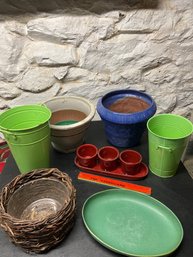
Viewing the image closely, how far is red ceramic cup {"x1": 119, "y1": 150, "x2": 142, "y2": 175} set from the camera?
0.84m

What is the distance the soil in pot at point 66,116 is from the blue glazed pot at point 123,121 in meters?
0.10

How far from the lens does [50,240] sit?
649mm

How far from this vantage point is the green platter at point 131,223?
666 mm

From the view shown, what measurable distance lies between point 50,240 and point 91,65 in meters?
0.68

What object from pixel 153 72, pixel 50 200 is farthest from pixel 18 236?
pixel 153 72

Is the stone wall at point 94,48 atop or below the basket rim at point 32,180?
atop

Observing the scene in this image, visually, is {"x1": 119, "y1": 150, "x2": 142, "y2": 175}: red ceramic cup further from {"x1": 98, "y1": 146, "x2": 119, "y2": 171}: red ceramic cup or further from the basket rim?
the basket rim

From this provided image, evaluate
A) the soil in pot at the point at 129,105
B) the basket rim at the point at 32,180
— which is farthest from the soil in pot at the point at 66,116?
the basket rim at the point at 32,180

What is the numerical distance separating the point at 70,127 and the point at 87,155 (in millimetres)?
118

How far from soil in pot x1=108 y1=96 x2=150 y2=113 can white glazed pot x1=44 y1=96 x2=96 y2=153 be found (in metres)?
0.09

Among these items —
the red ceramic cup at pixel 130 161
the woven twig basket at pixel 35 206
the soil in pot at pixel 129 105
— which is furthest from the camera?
the soil in pot at pixel 129 105

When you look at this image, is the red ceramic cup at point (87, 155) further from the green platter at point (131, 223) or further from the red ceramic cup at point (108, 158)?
the green platter at point (131, 223)

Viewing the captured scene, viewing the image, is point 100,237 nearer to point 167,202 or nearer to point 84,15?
point 167,202

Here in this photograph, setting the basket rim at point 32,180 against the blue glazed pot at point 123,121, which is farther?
the blue glazed pot at point 123,121
